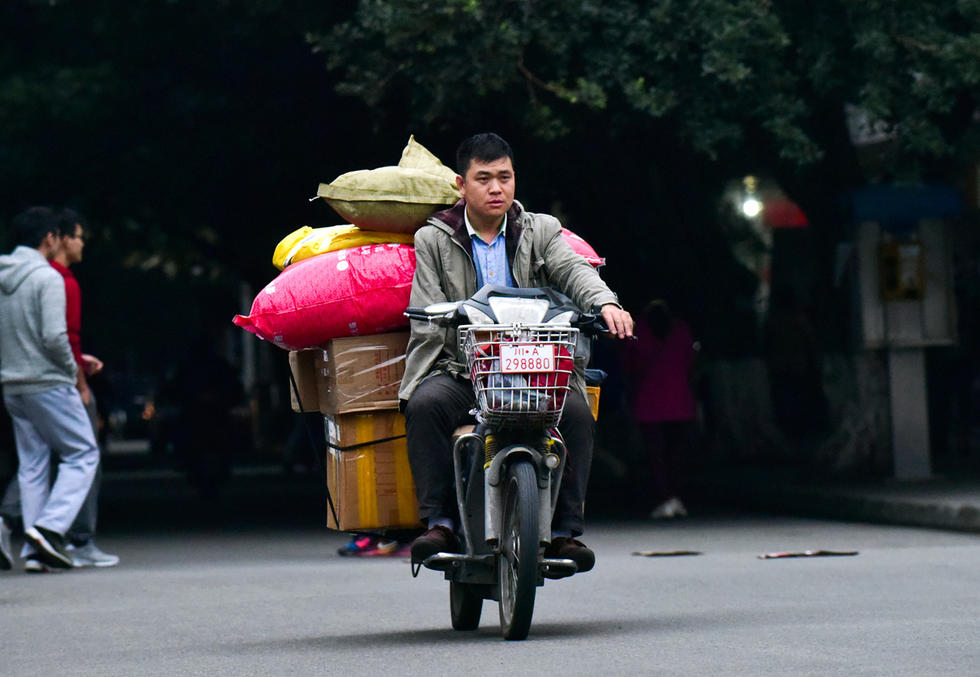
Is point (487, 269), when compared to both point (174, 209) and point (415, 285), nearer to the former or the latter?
point (415, 285)

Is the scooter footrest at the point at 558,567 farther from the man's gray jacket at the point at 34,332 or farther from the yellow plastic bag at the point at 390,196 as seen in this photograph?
the man's gray jacket at the point at 34,332

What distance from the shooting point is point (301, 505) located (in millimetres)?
18547

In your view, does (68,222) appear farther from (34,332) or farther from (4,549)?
(4,549)

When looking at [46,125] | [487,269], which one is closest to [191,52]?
[46,125]

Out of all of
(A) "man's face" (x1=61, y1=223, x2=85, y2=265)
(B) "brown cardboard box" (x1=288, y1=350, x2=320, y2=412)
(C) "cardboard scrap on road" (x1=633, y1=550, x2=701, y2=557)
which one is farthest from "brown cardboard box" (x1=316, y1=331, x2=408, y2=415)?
(A) "man's face" (x1=61, y1=223, x2=85, y2=265)

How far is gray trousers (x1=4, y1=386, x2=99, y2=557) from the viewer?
11.5 meters

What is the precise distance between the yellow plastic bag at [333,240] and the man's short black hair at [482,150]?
0.61 meters

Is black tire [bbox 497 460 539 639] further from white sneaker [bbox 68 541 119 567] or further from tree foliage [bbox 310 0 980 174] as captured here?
tree foliage [bbox 310 0 980 174]

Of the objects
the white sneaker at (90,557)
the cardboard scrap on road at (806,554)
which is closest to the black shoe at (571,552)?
the cardboard scrap on road at (806,554)

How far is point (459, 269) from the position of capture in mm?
7461

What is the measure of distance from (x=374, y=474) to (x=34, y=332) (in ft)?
15.2

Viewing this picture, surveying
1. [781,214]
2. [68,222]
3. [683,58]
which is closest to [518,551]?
[68,222]

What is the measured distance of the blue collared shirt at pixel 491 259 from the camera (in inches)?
295

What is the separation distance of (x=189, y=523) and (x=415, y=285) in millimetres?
9452
